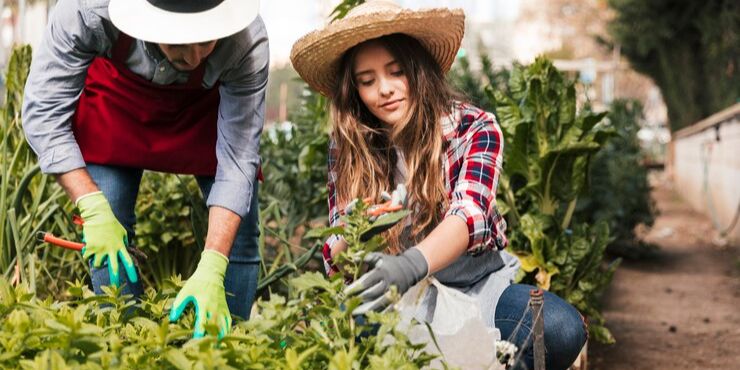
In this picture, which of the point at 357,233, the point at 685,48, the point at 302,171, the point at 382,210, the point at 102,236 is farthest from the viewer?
the point at 685,48

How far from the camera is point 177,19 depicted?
2.45 metres

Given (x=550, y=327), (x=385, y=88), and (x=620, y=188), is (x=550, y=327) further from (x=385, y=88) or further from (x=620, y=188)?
(x=620, y=188)

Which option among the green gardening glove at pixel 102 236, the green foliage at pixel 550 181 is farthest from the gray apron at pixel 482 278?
the green foliage at pixel 550 181

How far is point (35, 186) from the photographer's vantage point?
4168mm

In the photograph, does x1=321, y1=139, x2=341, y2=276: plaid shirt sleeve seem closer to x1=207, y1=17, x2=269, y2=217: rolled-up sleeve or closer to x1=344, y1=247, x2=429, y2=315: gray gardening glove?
x1=207, y1=17, x2=269, y2=217: rolled-up sleeve

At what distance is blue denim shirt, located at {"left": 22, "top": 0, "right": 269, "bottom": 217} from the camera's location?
8.84 ft

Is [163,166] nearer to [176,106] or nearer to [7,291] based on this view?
[176,106]

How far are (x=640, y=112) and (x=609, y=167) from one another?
10.3 feet

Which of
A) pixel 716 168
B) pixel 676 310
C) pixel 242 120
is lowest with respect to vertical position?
pixel 716 168

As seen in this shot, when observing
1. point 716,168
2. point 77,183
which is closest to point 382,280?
point 77,183

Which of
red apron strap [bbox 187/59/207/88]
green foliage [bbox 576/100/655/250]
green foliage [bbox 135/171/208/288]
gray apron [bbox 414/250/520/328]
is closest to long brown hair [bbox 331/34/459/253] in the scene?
gray apron [bbox 414/250/520/328]

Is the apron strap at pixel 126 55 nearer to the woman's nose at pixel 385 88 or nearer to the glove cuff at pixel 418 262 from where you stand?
the woman's nose at pixel 385 88

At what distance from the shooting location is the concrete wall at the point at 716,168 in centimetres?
885

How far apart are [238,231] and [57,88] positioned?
72 centimetres
